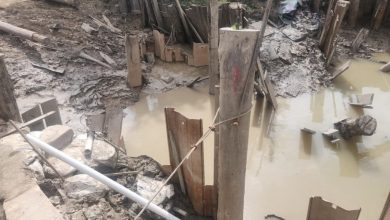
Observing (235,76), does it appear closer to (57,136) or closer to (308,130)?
(57,136)

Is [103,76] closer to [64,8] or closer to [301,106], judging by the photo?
[64,8]

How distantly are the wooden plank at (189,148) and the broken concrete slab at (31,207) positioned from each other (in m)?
1.47

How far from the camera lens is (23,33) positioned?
742cm

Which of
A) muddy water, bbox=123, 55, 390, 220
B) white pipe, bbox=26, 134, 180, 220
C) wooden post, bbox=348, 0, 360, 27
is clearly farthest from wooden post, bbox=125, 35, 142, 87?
wooden post, bbox=348, 0, 360, 27

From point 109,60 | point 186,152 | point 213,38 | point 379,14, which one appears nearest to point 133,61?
point 109,60

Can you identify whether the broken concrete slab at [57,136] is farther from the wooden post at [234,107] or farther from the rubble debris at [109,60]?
the rubble debris at [109,60]

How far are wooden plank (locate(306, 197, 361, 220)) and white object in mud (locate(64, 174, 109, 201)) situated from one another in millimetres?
2161

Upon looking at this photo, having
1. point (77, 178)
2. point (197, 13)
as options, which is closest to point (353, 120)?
point (197, 13)

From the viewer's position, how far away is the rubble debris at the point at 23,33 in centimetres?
728

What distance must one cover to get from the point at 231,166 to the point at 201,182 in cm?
138

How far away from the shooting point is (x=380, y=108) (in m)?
7.16

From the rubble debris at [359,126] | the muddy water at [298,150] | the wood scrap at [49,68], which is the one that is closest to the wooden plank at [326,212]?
the muddy water at [298,150]

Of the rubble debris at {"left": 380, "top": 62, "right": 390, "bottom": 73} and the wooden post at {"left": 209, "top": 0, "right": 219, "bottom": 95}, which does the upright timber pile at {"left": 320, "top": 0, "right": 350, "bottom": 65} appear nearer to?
the rubble debris at {"left": 380, "top": 62, "right": 390, "bottom": 73}

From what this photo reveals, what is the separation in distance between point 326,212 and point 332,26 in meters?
5.89
